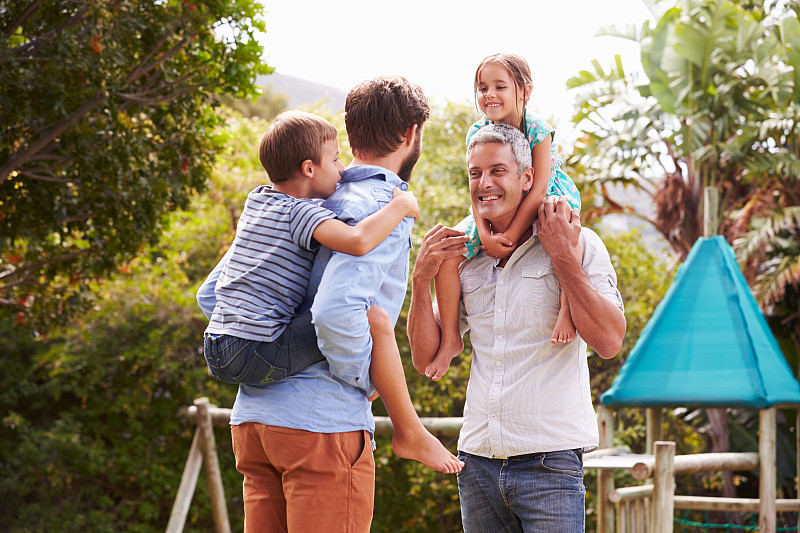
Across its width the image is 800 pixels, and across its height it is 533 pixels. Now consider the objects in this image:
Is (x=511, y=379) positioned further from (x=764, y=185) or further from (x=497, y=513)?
(x=764, y=185)

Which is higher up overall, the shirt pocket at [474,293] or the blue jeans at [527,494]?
the shirt pocket at [474,293]

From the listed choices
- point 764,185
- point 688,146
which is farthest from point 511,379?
point 764,185

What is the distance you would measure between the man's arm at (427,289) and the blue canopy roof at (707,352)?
122 inches

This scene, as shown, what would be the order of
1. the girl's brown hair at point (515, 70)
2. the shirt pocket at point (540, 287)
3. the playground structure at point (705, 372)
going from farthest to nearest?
the playground structure at point (705, 372)
the girl's brown hair at point (515, 70)
the shirt pocket at point (540, 287)

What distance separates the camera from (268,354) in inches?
72.5

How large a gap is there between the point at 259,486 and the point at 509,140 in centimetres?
111

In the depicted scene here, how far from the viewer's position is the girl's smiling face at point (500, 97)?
234 cm

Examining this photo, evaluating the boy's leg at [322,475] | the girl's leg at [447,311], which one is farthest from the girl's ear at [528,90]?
the boy's leg at [322,475]

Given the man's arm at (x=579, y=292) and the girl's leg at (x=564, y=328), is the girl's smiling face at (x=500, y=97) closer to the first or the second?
the man's arm at (x=579, y=292)

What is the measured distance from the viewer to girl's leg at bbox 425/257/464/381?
7.50ft

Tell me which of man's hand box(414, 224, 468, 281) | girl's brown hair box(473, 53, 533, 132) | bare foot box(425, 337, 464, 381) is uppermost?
girl's brown hair box(473, 53, 533, 132)

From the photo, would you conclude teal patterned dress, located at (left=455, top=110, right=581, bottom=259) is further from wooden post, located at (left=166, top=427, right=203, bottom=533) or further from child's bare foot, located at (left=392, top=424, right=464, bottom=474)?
wooden post, located at (left=166, top=427, right=203, bottom=533)

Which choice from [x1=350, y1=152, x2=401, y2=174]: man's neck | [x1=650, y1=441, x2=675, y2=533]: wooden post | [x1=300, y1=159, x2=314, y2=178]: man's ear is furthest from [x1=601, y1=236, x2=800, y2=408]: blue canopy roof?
[x1=300, y1=159, x2=314, y2=178]: man's ear

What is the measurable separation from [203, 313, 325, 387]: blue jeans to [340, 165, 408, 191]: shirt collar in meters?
0.37
